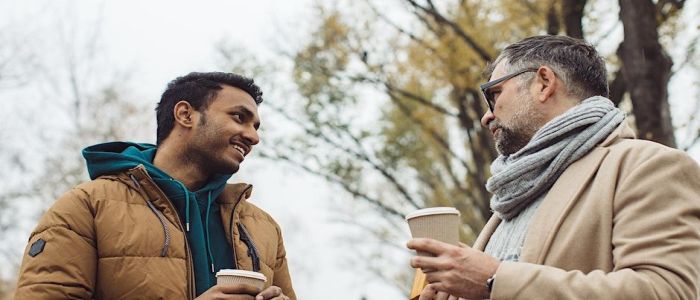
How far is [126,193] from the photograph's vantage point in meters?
3.07

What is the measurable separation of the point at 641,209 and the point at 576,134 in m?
0.43

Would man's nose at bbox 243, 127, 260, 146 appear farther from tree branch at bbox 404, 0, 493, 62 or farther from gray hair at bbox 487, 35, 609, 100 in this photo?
tree branch at bbox 404, 0, 493, 62

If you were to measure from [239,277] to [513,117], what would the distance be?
1129 millimetres

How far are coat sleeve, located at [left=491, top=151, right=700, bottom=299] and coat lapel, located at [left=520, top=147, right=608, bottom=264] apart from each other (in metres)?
0.14

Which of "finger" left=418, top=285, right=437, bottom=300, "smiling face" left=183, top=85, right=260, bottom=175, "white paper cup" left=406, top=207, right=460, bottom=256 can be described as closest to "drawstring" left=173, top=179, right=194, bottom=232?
"smiling face" left=183, top=85, right=260, bottom=175

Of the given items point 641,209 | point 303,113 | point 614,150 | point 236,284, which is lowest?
point 236,284

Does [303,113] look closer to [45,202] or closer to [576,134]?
[45,202]

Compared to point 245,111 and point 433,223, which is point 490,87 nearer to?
point 433,223

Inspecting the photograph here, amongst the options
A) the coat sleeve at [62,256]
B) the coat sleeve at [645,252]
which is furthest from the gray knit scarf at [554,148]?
the coat sleeve at [62,256]

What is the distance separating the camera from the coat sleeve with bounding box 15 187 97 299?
2.72 meters

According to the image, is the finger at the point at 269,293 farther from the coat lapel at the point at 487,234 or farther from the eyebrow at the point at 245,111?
the eyebrow at the point at 245,111

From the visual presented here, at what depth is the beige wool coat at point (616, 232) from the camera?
6.81 ft

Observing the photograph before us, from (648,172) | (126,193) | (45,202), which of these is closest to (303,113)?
(45,202)

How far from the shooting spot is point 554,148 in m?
2.52
